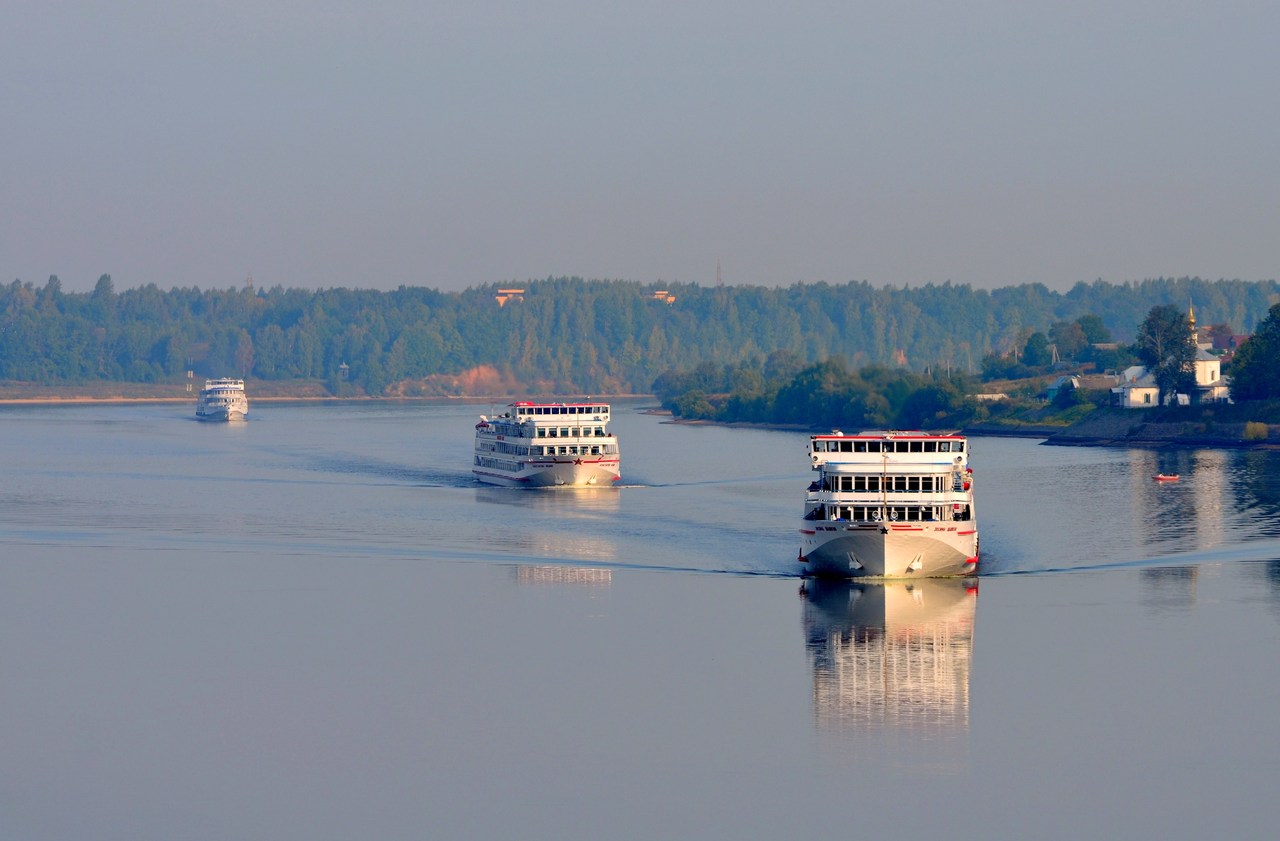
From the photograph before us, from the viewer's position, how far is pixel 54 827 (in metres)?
39.4

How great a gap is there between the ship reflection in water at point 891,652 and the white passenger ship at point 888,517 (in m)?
1.00

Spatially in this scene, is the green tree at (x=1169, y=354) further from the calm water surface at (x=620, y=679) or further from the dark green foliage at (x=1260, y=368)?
the calm water surface at (x=620, y=679)

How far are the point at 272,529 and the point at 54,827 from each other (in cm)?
5181

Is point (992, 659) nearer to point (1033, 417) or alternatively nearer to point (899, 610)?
point (899, 610)

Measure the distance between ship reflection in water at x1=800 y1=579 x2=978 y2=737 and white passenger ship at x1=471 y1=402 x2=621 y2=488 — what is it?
46287 mm

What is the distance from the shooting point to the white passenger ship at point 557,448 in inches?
4513

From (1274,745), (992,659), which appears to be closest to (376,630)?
(992,659)

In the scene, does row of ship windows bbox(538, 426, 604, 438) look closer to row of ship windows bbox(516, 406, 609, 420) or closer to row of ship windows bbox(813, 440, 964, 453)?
row of ship windows bbox(516, 406, 609, 420)

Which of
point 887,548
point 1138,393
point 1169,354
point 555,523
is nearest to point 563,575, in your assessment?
point 887,548

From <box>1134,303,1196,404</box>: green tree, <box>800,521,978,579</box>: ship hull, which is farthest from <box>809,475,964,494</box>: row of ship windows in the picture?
<box>1134,303,1196,404</box>: green tree

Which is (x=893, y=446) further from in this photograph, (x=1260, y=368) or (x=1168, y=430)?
(x=1168, y=430)

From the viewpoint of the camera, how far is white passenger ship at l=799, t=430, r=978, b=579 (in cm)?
6656

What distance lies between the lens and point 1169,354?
176 m

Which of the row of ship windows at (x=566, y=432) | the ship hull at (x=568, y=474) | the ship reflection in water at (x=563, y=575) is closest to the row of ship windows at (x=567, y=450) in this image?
the ship hull at (x=568, y=474)
